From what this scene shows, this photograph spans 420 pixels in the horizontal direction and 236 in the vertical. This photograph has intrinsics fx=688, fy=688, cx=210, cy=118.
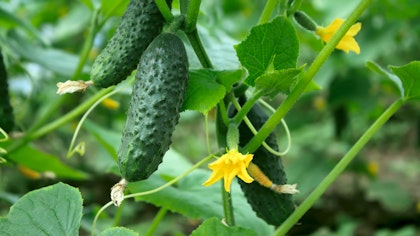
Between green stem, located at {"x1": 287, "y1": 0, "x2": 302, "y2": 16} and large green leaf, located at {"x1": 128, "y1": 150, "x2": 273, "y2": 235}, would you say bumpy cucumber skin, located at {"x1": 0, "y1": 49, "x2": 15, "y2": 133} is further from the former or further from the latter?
green stem, located at {"x1": 287, "y1": 0, "x2": 302, "y2": 16}

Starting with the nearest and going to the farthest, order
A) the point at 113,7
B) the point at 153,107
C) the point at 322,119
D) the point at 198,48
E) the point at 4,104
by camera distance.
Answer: the point at 153,107 → the point at 198,48 → the point at 4,104 → the point at 113,7 → the point at 322,119

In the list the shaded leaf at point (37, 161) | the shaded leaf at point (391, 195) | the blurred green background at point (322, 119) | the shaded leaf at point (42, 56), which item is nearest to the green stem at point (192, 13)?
the shaded leaf at point (37, 161)

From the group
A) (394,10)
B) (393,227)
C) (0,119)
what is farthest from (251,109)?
(393,227)

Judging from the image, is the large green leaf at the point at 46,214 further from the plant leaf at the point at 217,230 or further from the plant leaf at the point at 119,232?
the plant leaf at the point at 217,230

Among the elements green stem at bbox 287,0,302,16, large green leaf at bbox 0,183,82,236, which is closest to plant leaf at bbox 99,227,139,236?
large green leaf at bbox 0,183,82,236

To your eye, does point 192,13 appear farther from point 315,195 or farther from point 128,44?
point 315,195

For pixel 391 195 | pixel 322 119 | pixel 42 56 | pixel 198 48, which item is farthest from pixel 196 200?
pixel 322 119
